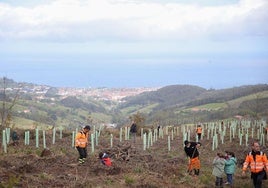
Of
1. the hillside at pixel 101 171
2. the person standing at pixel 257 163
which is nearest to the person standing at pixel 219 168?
the hillside at pixel 101 171

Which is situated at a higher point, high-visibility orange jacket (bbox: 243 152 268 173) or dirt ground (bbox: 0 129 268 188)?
high-visibility orange jacket (bbox: 243 152 268 173)

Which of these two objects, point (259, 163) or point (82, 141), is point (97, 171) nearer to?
point (82, 141)

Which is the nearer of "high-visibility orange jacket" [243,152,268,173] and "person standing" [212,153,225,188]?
"high-visibility orange jacket" [243,152,268,173]

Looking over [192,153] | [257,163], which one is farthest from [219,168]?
[257,163]

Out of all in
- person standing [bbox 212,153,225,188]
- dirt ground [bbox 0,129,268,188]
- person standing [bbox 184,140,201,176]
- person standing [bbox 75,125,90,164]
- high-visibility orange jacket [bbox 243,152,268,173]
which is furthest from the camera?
person standing [bbox 75,125,90,164]

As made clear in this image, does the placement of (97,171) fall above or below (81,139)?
below

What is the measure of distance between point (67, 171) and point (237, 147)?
14.6 meters

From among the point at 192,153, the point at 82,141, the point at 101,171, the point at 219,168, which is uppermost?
the point at 82,141

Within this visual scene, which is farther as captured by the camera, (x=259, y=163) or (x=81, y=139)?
(x=81, y=139)

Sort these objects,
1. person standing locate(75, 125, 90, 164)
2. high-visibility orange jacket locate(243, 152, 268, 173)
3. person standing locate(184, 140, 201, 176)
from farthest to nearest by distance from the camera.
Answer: person standing locate(75, 125, 90, 164) < person standing locate(184, 140, 201, 176) < high-visibility orange jacket locate(243, 152, 268, 173)

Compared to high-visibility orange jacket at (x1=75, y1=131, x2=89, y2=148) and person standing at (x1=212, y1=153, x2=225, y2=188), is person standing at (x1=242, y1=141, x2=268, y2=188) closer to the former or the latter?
person standing at (x1=212, y1=153, x2=225, y2=188)

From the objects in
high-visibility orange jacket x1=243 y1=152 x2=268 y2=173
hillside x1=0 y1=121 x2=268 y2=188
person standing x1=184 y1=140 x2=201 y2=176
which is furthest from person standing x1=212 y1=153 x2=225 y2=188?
high-visibility orange jacket x1=243 y1=152 x2=268 y2=173

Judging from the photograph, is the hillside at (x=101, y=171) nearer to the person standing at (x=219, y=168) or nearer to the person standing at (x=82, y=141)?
the person standing at (x=82, y=141)

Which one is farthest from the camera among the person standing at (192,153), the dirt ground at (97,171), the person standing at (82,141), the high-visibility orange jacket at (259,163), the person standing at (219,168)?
the person standing at (82,141)
